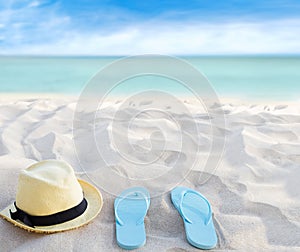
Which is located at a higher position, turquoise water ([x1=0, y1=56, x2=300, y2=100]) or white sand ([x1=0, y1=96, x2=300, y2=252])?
white sand ([x1=0, y1=96, x2=300, y2=252])

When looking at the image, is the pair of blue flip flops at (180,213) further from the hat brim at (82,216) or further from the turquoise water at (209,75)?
the turquoise water at (209,75)

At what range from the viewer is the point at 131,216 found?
102cm

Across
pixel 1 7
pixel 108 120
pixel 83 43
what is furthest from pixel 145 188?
pixel 83 43

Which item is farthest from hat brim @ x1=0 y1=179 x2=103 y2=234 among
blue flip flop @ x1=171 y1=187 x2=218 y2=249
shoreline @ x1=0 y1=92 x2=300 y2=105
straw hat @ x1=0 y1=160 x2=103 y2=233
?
shoreline @ x1=0 y1=92 x2=300 y2=105

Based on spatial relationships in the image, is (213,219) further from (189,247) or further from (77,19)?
(77,19)

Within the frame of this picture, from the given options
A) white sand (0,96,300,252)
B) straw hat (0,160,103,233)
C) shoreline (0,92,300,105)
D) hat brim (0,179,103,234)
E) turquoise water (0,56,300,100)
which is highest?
straw hat (0,160,103,233)

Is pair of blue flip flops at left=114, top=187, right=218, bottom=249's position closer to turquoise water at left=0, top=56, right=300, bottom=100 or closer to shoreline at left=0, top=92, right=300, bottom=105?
turquoise water at left=0, top=56, right=300, bottom=100

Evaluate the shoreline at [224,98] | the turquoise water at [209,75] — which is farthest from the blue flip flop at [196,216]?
the shoreline at [224,98]

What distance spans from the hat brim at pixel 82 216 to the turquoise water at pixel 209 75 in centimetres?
109

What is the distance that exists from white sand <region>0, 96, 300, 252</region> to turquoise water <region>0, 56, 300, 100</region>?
0.52 m

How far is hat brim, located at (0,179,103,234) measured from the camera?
88 cm

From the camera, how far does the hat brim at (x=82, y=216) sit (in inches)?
34.7

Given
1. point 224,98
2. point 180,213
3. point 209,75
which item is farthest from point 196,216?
point 209,75

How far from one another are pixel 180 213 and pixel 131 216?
14 cm
